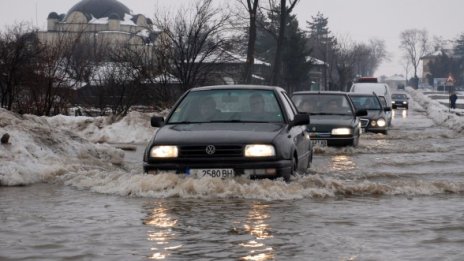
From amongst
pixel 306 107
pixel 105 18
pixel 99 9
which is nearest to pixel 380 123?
pixel 306 107

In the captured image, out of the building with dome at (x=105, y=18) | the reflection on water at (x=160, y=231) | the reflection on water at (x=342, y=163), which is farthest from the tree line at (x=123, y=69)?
the building with dome at (x=105, y=18)

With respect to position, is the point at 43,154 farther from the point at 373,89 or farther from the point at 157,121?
the point at 373,89

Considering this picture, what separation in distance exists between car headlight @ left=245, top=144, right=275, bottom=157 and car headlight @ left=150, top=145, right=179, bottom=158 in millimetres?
834

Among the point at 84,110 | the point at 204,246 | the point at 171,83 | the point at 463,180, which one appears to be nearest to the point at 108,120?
the point at 171,83

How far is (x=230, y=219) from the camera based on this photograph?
7820mm

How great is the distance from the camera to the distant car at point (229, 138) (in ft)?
30.9

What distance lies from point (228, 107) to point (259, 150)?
159 centimetres

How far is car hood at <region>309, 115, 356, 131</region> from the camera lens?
703 inches

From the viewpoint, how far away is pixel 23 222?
7746 mm

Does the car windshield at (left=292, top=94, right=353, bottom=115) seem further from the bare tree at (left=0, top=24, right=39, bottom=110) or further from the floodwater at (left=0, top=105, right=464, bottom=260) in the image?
the bare tree at (left=0, top=24, right=39, bottom=110)

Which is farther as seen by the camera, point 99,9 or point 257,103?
point 99,9

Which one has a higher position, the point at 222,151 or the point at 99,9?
the point at 99,9

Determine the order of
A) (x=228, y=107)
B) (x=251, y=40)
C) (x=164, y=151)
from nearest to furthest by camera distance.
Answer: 1. (x=164, y=151)
2. (x=228, y=107)
3. (x=251, y=40)

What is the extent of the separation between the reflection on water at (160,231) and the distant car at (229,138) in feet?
2.84
